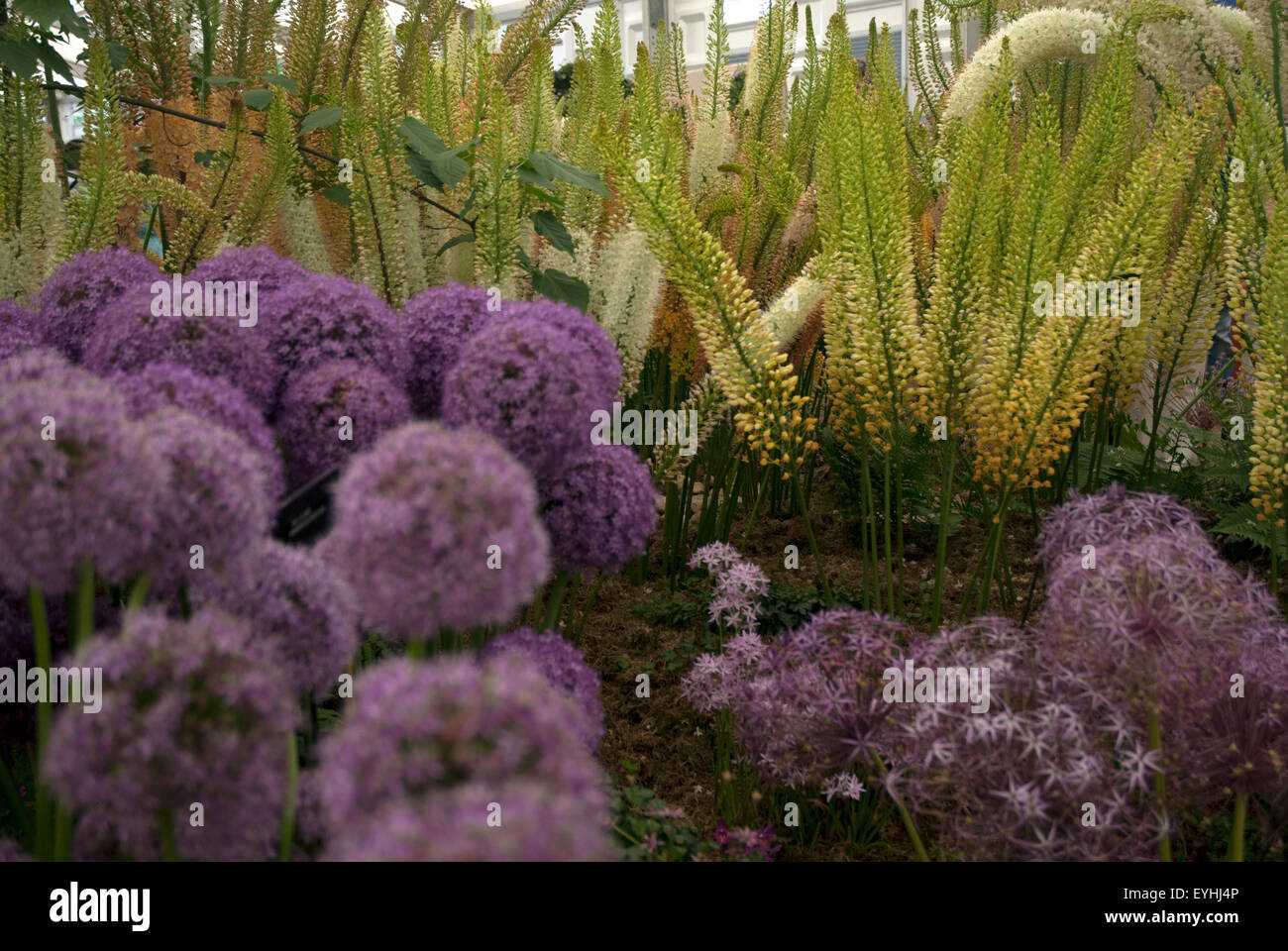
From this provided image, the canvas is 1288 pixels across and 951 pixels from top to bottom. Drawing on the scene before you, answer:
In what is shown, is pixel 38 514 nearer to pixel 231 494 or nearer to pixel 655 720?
pixel 231 494

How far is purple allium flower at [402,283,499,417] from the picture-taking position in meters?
0.70

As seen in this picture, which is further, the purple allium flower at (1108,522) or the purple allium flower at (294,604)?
the purple allium flower at (1108,522)

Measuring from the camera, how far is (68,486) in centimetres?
37

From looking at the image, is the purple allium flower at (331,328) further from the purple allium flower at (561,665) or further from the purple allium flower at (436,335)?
the purple allium flower at (561,665)

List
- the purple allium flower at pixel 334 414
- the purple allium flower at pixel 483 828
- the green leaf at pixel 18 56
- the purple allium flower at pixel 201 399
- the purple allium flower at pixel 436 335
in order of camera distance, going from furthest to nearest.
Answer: the green leaf at pixel 18 56
the purple allium flower at pixel 436 335
the purple allium flower at pixel 334 414
the purple allium flower at pixel 201 399
the purple allium flower at pixel 483 828

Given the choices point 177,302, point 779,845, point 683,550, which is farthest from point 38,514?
point 683,550

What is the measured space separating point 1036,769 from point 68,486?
25.2 inches

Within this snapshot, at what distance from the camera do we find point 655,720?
124 centimetres

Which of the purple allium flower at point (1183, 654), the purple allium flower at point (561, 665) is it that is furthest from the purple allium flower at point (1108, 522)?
the purple allium flower at point (561, 665)

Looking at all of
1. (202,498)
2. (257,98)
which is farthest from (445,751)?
(257,98)

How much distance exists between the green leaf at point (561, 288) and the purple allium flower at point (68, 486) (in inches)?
28.4

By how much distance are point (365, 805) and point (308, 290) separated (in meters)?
0.48

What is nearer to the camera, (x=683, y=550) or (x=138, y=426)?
(x=138, y=426)

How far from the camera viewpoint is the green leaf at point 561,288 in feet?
3.52
